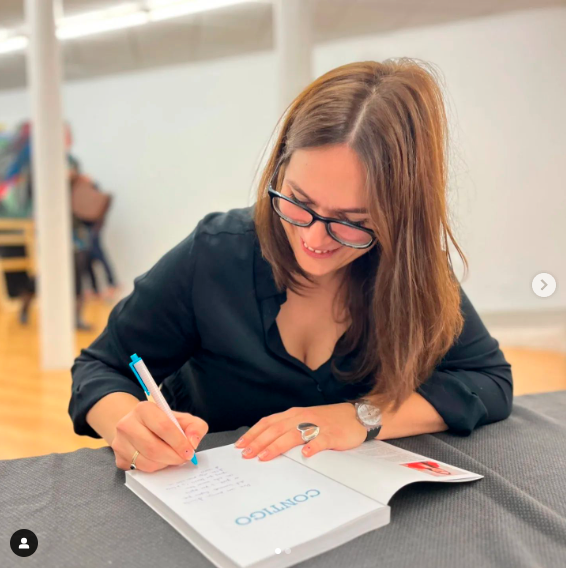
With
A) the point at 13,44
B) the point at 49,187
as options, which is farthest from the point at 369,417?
the point at 13,44

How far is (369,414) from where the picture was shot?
73 cm

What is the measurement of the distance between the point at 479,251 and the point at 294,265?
194 cm

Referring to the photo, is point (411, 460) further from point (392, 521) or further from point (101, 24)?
point (101, 24)

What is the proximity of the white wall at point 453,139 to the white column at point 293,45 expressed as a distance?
0.28 meters

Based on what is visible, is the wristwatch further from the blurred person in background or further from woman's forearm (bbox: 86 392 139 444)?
the blurred person in background

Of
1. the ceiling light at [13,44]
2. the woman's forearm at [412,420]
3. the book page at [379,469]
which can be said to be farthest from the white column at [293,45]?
the ceiling light at [13,44]

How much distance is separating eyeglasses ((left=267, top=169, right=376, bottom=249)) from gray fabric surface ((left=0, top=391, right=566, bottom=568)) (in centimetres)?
27

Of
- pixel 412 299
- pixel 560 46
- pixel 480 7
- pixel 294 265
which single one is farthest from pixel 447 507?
pixel 480 7

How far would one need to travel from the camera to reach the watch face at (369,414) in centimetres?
72

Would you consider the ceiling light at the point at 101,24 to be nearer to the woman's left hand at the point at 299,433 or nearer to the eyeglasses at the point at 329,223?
the eyeglasses at the point at 329,223

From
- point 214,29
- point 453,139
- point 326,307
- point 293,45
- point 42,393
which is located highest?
point 214,29

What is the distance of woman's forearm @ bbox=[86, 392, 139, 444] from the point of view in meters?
0.71

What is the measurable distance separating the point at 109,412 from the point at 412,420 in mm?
389

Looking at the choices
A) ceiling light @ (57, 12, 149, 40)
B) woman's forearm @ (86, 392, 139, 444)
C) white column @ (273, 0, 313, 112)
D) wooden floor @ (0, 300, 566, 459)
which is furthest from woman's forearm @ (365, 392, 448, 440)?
ceiling light @ (57, 12, 149, 40)
